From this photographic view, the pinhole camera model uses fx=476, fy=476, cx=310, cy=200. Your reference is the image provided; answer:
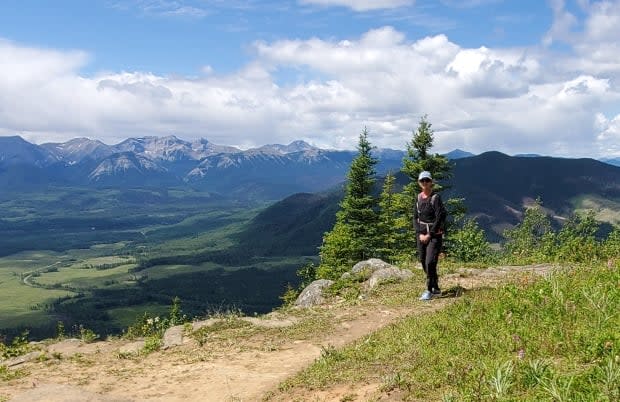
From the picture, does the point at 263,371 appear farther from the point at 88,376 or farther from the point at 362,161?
the point at 362,161

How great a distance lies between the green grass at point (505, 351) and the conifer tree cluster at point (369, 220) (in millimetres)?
28350

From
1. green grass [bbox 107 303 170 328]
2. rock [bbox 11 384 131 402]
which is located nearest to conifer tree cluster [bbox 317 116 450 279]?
rock [bbox 11 384 131 402]

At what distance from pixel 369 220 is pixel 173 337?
103 feet

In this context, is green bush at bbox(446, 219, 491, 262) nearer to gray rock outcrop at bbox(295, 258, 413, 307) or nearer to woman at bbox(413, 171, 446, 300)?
gray rock outcrop at bbox(295, 258, 413, 307)

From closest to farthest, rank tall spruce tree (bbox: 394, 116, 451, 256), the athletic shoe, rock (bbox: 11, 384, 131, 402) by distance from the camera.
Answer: rock (bbox: 11, 384, 131, 402) → the athletic shoe → tall spruce tree (bbox: 394, 116, 451, 256)

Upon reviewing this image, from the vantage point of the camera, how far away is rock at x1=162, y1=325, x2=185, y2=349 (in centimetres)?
1294

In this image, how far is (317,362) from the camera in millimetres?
9641

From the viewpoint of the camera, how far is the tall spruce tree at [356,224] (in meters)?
42.2

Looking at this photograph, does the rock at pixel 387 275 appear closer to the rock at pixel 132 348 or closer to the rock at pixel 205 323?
the rock at pixel 205 323

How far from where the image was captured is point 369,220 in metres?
43.5

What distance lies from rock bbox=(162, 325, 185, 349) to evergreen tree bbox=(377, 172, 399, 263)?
91.6ft

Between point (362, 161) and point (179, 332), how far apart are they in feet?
104

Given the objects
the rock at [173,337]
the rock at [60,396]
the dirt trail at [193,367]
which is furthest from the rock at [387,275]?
the rock at [60,396]

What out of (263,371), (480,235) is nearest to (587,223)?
(480,235)
